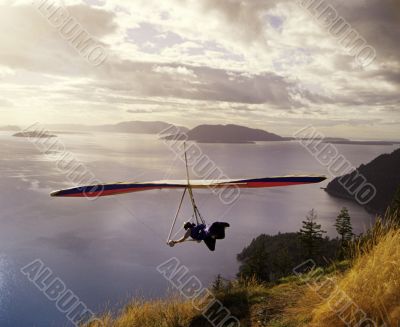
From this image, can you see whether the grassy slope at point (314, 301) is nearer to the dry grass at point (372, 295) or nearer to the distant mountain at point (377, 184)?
the dry grass at point (372, 295)

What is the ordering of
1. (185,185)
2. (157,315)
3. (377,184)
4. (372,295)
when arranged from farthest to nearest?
(377,184) < (185,185) < (157,315) < (372,295)

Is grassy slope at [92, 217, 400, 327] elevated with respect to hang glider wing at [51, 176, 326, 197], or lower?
lower

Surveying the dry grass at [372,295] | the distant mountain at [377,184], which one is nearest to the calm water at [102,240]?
the distant mountain at [377,184]

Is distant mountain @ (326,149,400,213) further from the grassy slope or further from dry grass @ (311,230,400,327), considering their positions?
dry grass @ (311,230,400,327)

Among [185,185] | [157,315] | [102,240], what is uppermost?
[102,240]

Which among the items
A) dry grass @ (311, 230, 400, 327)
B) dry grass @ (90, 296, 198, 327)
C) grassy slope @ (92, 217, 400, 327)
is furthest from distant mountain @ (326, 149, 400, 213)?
dry grass @ (311, 230, 400, 327)

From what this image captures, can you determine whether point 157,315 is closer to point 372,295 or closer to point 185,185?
point 185,185

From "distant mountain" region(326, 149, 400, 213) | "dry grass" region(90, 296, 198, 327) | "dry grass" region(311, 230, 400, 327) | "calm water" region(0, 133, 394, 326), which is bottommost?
"distant mountain" region(326, 149, 400, 213)

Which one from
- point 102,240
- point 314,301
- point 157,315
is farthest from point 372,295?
point 102,240

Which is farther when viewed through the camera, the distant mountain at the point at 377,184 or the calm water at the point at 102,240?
the distant mountain at the point at 377,184

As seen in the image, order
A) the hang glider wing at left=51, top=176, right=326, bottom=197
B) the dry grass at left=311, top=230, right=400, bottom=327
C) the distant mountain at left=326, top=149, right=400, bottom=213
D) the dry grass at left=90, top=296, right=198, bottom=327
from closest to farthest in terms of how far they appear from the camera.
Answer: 1. the dry grass at left=311, top=230, right=400, bottom=327
2. the dry grass at left=90, top=296, right=198, bottom=327
3. the hang glider wing at left=51, top=176, right=326, bottom=197
4. the distant mountain at left=326, top=149, right=400, bottom=213
